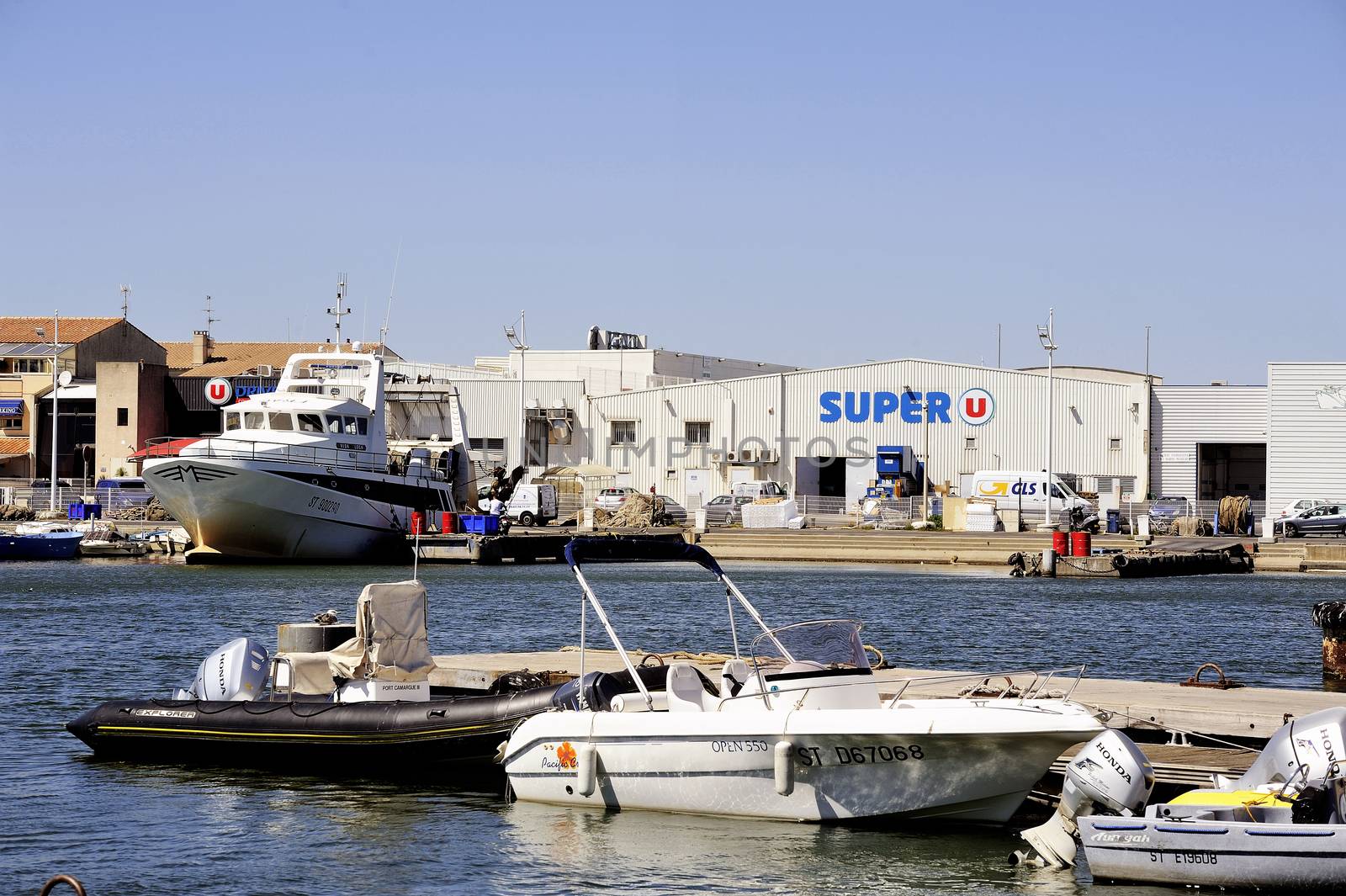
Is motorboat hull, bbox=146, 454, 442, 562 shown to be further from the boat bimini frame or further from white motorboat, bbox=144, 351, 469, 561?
the boat bimini frame

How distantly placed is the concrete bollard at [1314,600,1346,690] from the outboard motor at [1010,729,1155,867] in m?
9.98

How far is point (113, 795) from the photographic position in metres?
15.5

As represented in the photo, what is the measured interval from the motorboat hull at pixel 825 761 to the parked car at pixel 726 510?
Answer: 46.2m

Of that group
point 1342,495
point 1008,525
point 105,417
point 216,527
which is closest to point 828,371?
point 1008,525

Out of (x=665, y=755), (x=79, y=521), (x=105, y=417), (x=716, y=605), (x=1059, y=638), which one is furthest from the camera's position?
(x=105, y=417)

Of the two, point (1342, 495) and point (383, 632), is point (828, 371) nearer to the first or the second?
point (1342, 495)

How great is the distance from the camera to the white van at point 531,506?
6147 centimetres

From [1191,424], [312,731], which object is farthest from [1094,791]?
[1191,424]

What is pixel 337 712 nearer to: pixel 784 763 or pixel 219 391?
pixel 784 763

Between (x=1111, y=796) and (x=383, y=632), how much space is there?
831 centimetres

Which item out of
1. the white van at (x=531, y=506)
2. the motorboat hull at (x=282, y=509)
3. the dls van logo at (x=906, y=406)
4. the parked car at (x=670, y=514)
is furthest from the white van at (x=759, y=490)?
the motorboat hull at (x=282, y=509)

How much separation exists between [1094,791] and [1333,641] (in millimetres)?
10901

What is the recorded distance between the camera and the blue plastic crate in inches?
2099

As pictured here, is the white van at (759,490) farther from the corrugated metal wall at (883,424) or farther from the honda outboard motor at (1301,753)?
the honda outboard motor at (1301,753)
